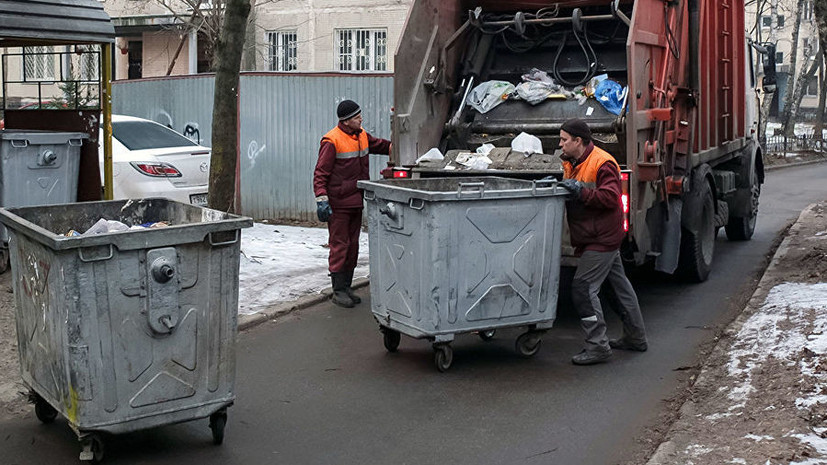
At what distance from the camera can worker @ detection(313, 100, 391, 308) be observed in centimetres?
841

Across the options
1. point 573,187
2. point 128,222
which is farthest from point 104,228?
point 573,187

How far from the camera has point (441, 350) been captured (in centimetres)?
656

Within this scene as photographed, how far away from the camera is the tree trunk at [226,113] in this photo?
381 inches

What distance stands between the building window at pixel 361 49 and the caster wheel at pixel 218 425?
705 inches

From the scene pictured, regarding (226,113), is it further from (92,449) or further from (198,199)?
(92,449)

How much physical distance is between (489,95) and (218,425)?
4740 mm

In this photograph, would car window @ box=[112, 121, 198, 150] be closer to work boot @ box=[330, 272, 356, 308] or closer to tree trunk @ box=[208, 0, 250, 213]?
tree trunk @ box=[208, 0, 250, 213]

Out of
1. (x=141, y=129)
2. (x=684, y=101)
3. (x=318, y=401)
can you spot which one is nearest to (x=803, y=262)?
(x=684, y=101)

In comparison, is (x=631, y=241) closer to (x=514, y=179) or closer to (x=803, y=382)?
(x=514, y=179)

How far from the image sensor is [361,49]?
2327cm

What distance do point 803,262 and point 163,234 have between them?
7.06m

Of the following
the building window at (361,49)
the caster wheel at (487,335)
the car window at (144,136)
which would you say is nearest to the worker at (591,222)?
the caster wheel at (487,335)

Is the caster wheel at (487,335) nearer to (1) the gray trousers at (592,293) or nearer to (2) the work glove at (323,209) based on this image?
(1) the gray trousers at (592,293)

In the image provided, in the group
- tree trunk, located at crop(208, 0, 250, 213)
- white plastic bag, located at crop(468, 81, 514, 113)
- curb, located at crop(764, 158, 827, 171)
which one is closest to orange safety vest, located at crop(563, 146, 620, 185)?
white plastic bag, located at crop(468, 81, 514, 113)
